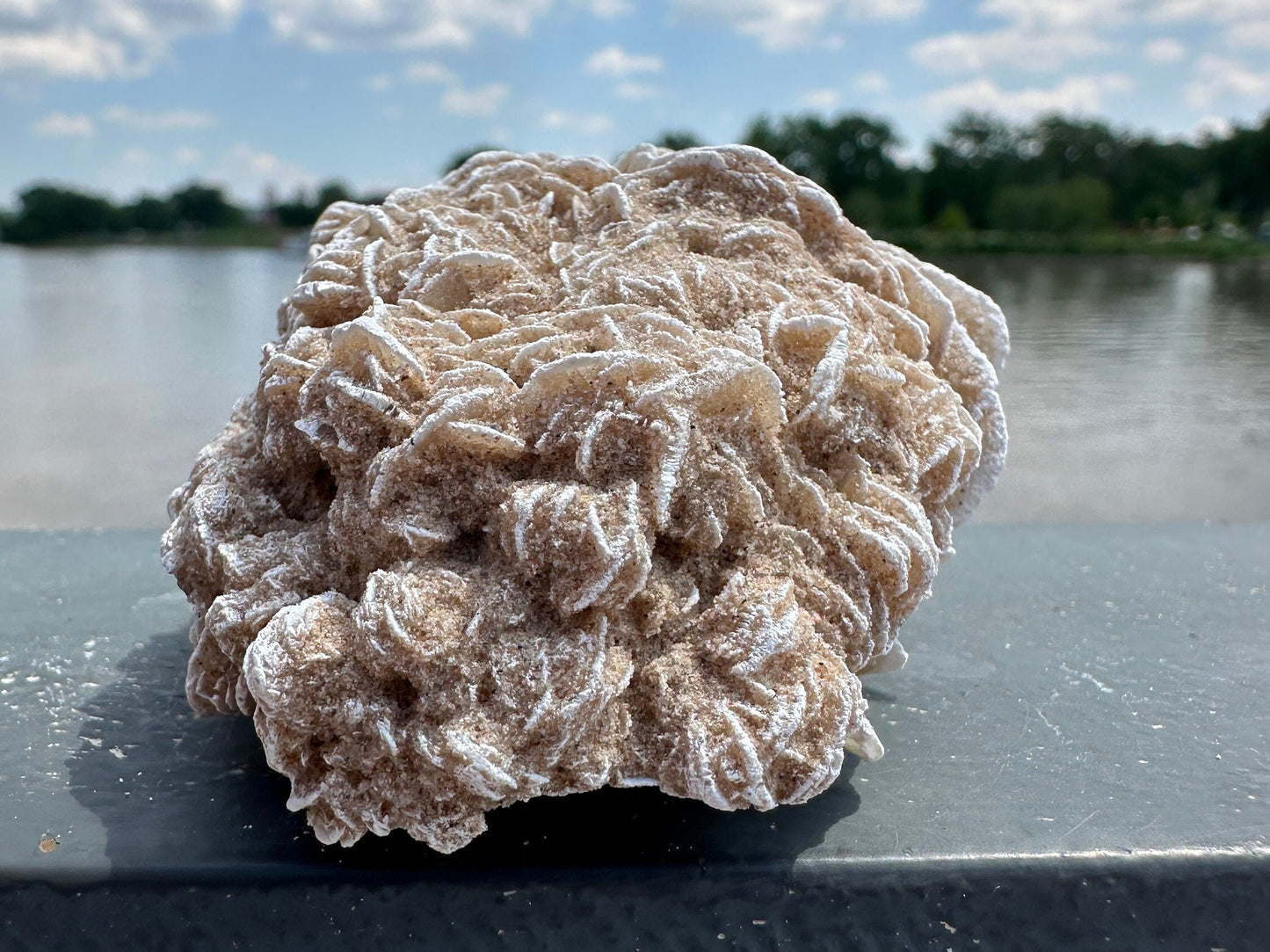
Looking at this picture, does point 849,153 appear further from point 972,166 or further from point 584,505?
point 584,505

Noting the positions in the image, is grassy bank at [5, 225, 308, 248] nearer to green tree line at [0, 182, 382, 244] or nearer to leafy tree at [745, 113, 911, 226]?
green tree line at [0, 182, 382, 244]

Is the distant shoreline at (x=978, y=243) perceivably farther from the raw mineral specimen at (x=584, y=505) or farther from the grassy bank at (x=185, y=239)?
the raw mineral specimen at (x=584, y=505)

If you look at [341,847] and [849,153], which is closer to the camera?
[341,847]

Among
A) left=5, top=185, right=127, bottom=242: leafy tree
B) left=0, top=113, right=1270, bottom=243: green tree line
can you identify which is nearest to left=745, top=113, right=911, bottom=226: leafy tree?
left=0, top=113, right=1270, bottom=243: green tree line

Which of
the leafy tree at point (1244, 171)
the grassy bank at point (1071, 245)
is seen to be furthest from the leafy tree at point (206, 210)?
the leafy tree at point (1244, 171)

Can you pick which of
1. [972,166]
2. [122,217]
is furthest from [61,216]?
[972,166]

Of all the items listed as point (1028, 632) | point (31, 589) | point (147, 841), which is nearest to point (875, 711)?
point (1028, 632)

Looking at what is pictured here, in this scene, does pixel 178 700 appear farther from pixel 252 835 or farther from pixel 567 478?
pixel 567 478
